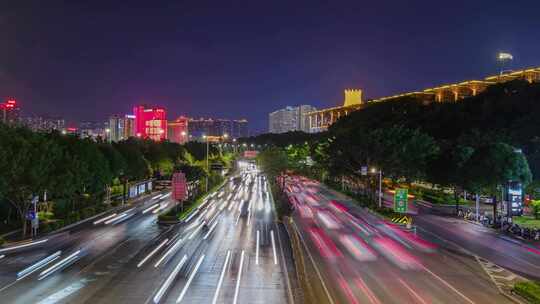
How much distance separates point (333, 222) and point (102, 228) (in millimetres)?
18625

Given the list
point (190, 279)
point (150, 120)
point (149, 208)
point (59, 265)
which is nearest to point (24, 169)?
point (59, 265)

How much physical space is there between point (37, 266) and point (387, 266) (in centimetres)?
1772

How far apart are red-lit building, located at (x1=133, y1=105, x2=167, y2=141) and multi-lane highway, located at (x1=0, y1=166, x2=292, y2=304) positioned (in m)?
133

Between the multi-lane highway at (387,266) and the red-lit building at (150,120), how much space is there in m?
136

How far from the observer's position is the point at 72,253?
87.9 feet

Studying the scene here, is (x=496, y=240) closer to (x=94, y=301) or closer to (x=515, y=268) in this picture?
(x=515, y=268)

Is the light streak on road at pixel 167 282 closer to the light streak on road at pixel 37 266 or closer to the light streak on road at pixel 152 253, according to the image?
the light streak on road at pixel 152 253

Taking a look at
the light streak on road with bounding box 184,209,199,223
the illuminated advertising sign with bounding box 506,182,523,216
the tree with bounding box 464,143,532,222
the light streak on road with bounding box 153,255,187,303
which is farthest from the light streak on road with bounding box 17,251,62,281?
the tree with bounding box 464,143,532,222

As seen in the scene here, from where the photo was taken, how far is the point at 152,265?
23922 millimetres

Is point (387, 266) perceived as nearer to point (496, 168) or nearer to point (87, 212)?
point (496, 168)

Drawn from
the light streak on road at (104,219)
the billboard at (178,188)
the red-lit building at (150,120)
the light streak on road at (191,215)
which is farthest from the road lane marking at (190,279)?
the red-lit building at (150,120)

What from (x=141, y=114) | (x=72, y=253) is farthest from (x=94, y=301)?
(x=141, y=114)

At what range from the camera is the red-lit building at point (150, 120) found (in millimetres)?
169375

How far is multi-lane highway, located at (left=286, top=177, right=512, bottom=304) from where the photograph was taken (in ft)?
64.8
